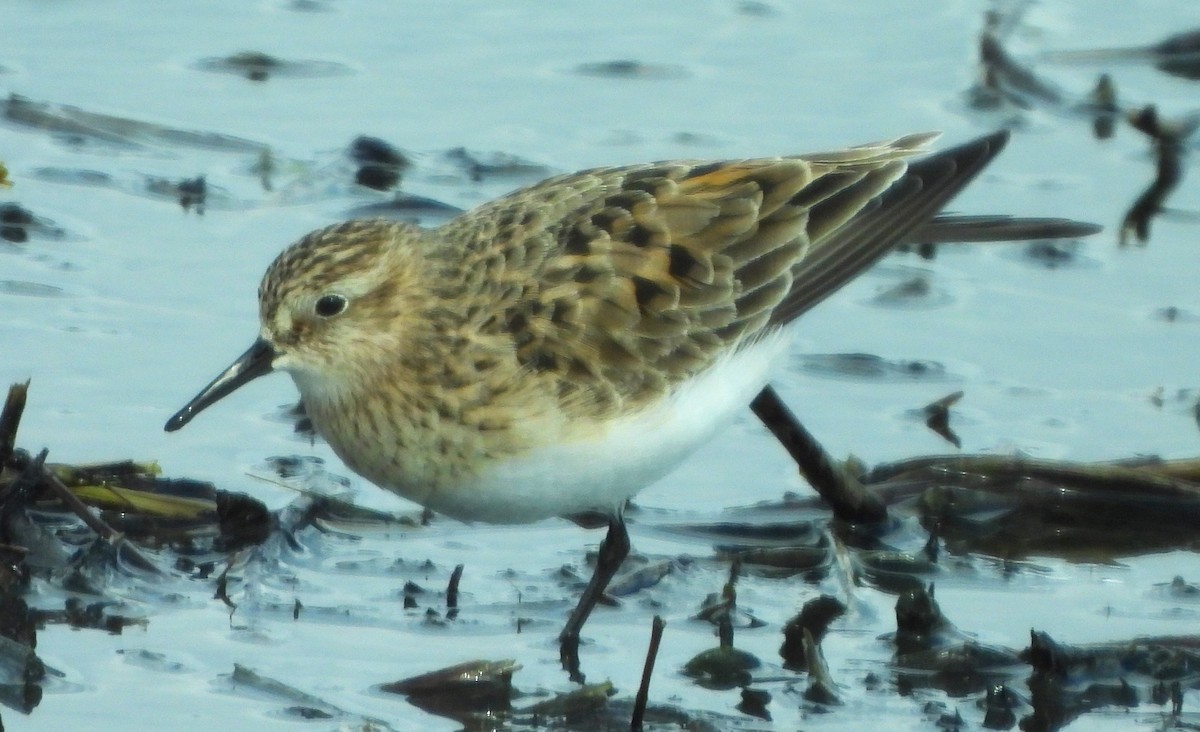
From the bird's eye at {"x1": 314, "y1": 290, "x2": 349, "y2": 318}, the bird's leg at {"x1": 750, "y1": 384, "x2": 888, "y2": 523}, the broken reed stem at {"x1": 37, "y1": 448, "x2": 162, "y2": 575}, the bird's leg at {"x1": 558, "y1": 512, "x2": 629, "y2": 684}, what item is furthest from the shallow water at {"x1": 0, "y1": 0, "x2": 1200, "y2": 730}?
the bird's eye at {"x1": 314, "y1": 290, "x2": 349, "y2": 318}

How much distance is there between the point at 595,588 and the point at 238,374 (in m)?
1.09

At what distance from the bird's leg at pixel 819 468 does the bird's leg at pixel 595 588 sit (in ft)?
1.83

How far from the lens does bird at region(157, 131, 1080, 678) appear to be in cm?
582

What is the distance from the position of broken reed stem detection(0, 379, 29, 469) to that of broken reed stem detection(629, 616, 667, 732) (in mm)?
1726

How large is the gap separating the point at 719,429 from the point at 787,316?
445mm

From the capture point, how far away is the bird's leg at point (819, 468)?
6.48 meters

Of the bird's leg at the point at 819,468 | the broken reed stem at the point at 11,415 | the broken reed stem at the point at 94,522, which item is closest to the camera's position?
the broken reed stem at the point at 11,415

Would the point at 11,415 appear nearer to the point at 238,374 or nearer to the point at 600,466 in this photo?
the point at 238,374

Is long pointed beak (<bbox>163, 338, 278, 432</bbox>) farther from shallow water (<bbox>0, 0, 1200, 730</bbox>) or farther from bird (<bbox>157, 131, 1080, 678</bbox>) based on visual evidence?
shallow water (<bbox>0, 0, 1200, 730</bbox>)

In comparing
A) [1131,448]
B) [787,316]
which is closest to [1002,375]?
[1131,448]

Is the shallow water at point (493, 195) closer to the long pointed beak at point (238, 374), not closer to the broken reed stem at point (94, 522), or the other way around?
the broken reed stem at point (94, 522)

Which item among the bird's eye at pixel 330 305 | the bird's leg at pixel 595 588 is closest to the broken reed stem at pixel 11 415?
the bird's eye at pixel 330 305

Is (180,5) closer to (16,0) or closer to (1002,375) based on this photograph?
(16,0)

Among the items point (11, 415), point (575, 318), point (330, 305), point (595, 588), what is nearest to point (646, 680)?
point (595, 588)
